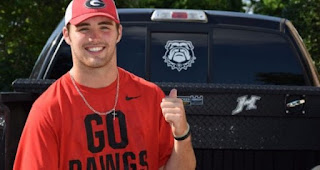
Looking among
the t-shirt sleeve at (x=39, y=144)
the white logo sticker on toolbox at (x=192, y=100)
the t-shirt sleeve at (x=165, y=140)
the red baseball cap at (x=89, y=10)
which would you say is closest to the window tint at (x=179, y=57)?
the white logo sticker on toolbox at (x=192, y=100)

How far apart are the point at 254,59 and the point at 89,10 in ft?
6.75

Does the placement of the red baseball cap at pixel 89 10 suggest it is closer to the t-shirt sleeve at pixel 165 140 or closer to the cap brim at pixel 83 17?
the cap brim at pixel 83 17

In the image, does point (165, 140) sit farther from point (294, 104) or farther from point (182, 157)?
point (294, 104)

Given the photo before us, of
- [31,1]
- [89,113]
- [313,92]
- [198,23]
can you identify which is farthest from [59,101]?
[31,1]

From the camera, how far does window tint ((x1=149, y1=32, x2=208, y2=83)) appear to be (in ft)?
14.8

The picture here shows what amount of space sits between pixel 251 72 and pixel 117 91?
1923 millimetres

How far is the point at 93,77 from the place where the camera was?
2766mm

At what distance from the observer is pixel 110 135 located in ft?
9.03

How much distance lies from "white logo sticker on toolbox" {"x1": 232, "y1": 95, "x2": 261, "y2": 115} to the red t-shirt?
0.63 meters

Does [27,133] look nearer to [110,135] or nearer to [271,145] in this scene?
[110,135]

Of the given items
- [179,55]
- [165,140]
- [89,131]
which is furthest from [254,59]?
[89,131]

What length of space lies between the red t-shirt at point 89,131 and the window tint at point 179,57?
1.65m

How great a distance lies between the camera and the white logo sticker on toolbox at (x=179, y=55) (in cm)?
452

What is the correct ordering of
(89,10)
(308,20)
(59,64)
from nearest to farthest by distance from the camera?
(89,10) < (59,64) < (308,20)
